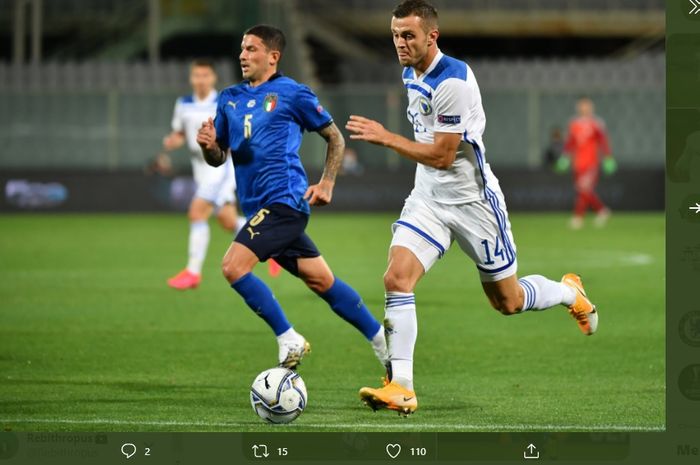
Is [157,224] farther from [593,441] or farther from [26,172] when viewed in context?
[593,441]

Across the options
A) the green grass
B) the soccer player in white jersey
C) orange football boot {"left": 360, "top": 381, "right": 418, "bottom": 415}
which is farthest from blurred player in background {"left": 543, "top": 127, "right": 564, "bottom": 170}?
orange football boot {"left": 360, "top": 381, "right": 418, "bottom": 415}

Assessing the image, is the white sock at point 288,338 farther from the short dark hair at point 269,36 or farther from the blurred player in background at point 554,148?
the blurred player in background at point 554,148

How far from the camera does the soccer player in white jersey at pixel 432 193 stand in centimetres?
686

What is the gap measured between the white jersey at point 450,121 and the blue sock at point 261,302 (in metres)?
1.29

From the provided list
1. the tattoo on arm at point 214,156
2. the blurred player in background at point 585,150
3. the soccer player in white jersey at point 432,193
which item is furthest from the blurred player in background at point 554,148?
the soccer player in white jersey at point 432,193

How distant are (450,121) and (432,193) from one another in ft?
1.86

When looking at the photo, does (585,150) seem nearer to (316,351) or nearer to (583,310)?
(316,351)

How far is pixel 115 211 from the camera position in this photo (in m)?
27.1

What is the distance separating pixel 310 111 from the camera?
8.27 m

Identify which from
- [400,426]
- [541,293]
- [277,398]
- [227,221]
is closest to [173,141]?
[227,221]

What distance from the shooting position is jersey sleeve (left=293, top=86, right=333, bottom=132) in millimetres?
8258

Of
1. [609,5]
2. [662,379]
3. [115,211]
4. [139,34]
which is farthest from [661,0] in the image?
[662,379]

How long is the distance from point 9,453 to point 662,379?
4.52m

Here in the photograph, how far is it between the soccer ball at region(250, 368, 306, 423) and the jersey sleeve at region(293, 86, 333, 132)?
6.68 ft
